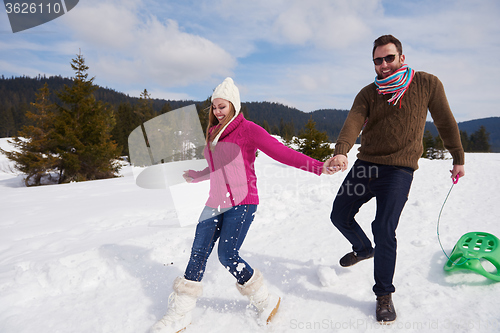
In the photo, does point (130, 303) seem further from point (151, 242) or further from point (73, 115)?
point (73, 115)

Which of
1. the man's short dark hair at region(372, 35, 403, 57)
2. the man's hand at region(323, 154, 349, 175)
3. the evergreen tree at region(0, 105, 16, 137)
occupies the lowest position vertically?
the man's hand at region(323, 154, 349, 175)

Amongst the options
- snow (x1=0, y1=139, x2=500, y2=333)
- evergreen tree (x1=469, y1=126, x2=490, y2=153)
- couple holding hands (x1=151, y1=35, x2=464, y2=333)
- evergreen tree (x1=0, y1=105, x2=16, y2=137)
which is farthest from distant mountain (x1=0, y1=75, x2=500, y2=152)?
couple holding hands (x1=151, y1=35, x2=464, y2=333)

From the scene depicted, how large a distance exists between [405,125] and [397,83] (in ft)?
1.24

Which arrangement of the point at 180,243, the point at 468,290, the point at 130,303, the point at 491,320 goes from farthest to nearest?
1. the point at 180,243
2. the point at 130,303
3. the point at 468,290
4. the point at 491,320

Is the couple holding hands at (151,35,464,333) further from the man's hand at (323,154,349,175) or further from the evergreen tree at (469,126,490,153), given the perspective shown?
the evergreen tree at (469,126,490,153)

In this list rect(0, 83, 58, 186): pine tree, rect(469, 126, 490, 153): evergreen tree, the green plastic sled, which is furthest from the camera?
rect(469, 126, 490, 153): evergreen tree

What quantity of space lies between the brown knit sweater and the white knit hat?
1027mm

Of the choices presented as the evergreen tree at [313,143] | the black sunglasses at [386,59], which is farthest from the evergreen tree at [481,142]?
the black sunglasses at [386,59]

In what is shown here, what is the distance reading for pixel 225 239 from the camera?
2.35 m

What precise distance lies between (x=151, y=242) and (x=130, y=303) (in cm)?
129

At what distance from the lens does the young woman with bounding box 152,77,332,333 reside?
2340 millimetres

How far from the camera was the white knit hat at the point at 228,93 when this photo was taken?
7.82 ft

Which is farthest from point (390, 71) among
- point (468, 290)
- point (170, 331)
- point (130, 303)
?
point (130, 303)

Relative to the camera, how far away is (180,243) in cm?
397
